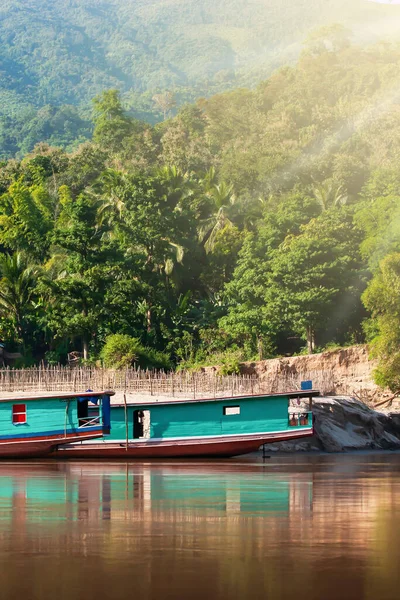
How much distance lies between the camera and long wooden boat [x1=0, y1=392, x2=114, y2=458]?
25.3 meters

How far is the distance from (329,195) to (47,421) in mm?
32544

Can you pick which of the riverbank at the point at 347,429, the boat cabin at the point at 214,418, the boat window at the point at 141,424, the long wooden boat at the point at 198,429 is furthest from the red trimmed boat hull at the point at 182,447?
the riverbank at the point at 347,429

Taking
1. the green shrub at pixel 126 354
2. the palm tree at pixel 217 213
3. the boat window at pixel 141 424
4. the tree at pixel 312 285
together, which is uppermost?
the palm tree at pixel 217 213

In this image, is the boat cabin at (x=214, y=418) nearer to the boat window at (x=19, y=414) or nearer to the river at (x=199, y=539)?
the boat window at (x=19, y=414)

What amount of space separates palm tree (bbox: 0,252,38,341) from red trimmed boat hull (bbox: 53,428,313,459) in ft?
67.0

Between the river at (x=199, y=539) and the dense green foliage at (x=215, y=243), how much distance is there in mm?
25038

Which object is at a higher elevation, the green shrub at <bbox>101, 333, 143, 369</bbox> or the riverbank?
the green shrub at <bbox>101, 333, 143, 369</bbox>

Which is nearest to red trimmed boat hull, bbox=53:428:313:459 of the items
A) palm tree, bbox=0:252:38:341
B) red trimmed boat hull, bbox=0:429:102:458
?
red trimmed boat hull, bbox=0:429:102:458

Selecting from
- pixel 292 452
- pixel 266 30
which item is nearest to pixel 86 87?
pixel 266 30

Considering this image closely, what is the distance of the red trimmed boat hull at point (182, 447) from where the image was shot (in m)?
26.0

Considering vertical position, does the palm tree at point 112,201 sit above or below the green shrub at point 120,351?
above

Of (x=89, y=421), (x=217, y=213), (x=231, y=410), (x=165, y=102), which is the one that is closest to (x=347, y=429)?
(x=231, y=410)

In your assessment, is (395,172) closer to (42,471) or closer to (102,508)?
(42,471)

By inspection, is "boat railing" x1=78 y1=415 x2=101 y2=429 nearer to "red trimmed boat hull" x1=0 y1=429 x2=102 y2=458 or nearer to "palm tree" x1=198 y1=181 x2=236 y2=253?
"red trimmed boat hull" x1=0 y1=429 x2=102 y2=458
